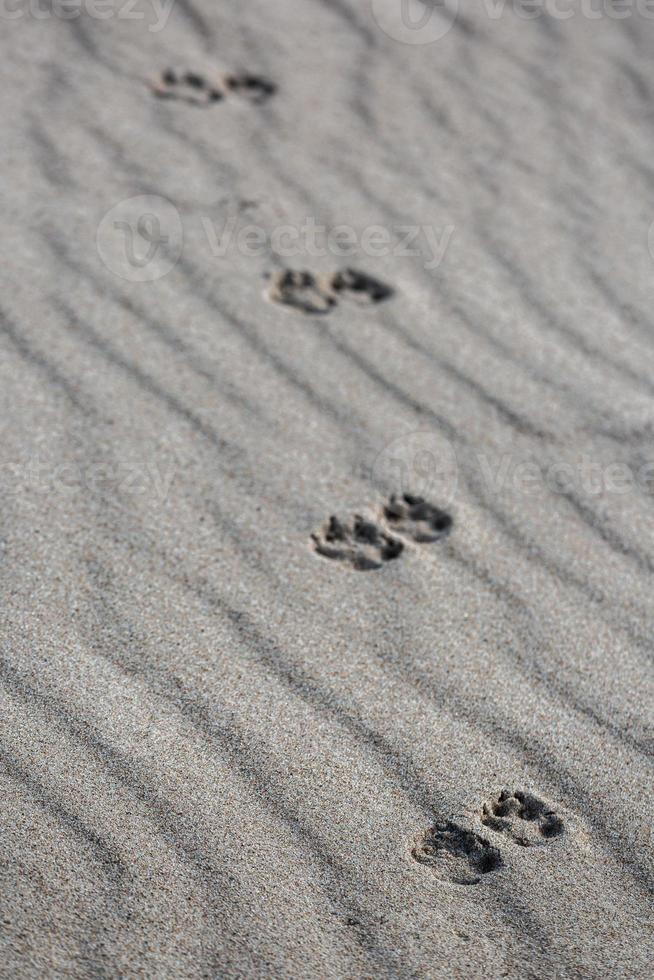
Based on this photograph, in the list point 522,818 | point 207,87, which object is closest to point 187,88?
point 207,87

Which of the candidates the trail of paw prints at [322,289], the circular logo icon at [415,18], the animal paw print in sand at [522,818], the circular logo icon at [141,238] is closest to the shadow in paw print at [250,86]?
the circular logo icon at [415,18]

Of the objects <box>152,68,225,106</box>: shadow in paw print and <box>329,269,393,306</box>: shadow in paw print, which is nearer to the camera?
<box>329,269,393,306</box>: shadow in paw print

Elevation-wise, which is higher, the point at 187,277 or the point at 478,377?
the point at 478,377

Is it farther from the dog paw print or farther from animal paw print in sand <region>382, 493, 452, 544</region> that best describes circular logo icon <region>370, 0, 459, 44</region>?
animal paw print in sand <region>382, 493, 452, 544</region>

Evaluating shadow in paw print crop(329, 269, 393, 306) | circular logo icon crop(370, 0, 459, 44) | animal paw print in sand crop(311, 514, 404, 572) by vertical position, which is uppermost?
circular logo icon crop(370, 0, 459, 44)

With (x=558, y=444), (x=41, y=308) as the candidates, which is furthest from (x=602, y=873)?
(x=41, y=308)

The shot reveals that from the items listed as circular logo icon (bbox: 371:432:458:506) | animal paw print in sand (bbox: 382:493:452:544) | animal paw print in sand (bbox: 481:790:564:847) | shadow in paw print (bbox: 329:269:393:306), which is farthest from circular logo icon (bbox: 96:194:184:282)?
animal paw print in sand (bbox: 481:790:564:847)

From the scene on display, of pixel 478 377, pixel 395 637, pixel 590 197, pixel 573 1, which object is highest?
pixel 573 1

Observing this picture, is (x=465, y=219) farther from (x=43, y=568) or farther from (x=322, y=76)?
(x=43, y=568)
